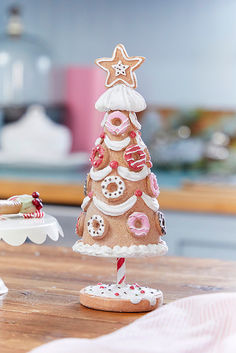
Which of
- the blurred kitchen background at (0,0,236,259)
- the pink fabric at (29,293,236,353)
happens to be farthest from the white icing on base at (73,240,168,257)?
A: the blurred kitchen background at (0,0,236,259)

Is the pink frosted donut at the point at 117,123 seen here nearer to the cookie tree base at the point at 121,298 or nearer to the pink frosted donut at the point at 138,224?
the pink frosted donut at the point at 138,224

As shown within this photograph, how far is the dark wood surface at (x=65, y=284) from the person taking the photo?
3.40 feet

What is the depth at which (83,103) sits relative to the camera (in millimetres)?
3303

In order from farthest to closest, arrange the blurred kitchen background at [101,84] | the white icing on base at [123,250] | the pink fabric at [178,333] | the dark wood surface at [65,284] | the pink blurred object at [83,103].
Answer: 1. the pink blurred object at [83,103]
2. the blurred kitchen background at [101,84]
3. the white icing on base at [123,250]
4. the dark wood surface at [65,284]
5. the pink fabric at [178,333]

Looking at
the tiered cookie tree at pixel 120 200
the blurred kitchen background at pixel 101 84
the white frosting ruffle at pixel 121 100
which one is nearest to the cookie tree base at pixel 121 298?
the tiered cookie tree at pixel 120 200

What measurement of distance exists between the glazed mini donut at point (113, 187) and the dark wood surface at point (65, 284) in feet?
0.66

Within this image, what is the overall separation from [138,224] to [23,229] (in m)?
0.20

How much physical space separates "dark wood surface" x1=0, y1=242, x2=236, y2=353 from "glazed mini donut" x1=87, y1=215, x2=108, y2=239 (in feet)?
0.42

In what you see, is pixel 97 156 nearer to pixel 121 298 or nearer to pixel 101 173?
pixel 101 173

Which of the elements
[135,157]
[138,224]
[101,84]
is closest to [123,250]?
[138,224]

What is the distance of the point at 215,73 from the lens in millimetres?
3156

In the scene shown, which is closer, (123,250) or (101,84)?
(123,250)

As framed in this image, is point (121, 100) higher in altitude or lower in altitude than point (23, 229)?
higher

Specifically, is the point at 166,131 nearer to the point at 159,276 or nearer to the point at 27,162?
the point at 27,162
